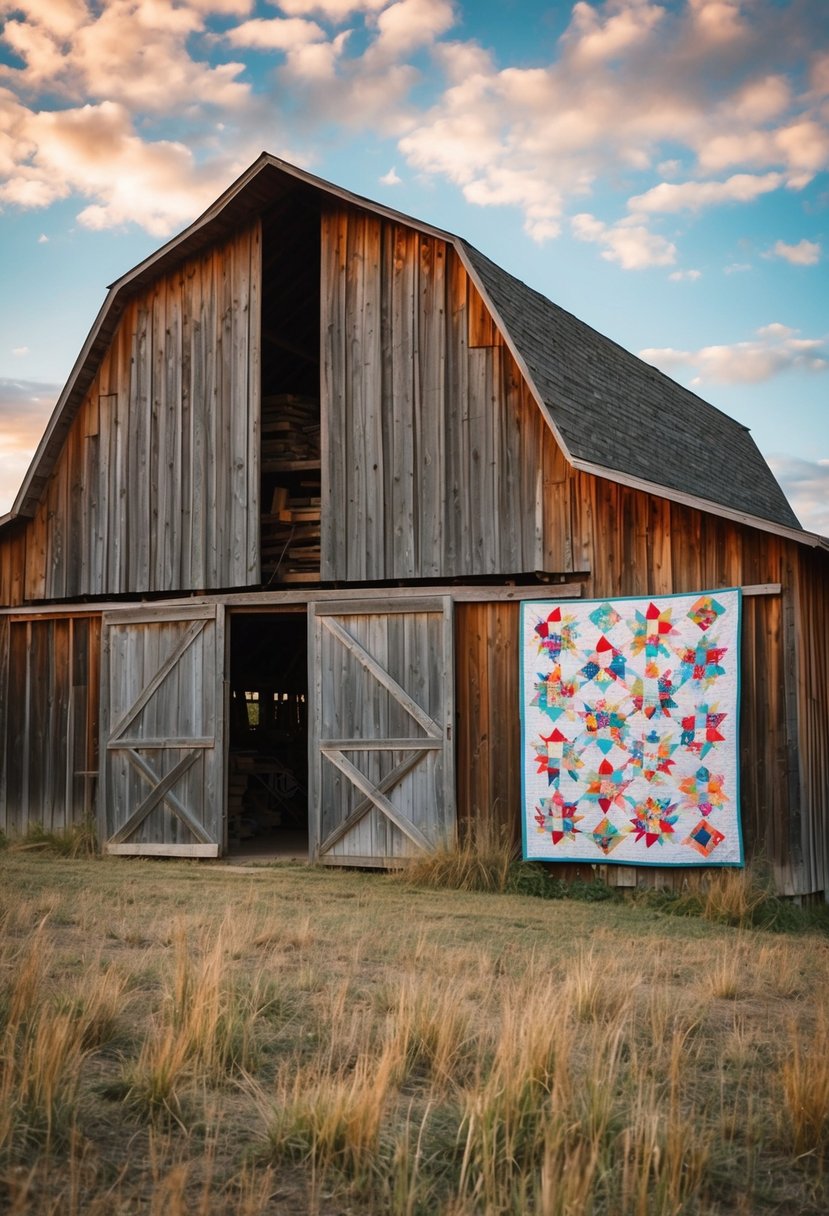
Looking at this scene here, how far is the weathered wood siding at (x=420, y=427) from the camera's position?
11039 millimetres

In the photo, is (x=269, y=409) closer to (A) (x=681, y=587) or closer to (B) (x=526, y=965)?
(A) (x=681, y=587)

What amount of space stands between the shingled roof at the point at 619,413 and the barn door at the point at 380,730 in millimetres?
2186

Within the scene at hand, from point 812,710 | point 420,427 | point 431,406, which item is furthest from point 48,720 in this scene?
point 812,710

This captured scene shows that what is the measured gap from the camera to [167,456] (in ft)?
41.4

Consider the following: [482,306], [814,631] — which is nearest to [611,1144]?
[814,631]

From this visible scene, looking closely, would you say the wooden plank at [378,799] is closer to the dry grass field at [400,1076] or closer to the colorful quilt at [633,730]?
the colorful quilt at [633,730]

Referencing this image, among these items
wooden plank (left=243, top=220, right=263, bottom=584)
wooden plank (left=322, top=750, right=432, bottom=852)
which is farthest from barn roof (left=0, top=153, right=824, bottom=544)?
wooden plank (left=322, top=750, right=432, bottom=852)

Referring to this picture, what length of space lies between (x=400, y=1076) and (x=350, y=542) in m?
7.59

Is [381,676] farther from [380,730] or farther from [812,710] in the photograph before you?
[812,710]

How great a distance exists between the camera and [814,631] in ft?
34.0

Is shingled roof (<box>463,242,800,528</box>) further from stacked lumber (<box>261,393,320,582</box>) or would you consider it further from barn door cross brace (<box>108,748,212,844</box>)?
barn door cross brace (<box>108,748,212,844</box>)

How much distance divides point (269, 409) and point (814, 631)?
621 cm

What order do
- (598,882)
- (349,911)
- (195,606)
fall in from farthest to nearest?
→ (195,606), (598,882), (349,911)

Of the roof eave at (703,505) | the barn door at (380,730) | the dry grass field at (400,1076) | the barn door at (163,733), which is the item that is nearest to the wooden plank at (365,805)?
the barn door at (380,730)
